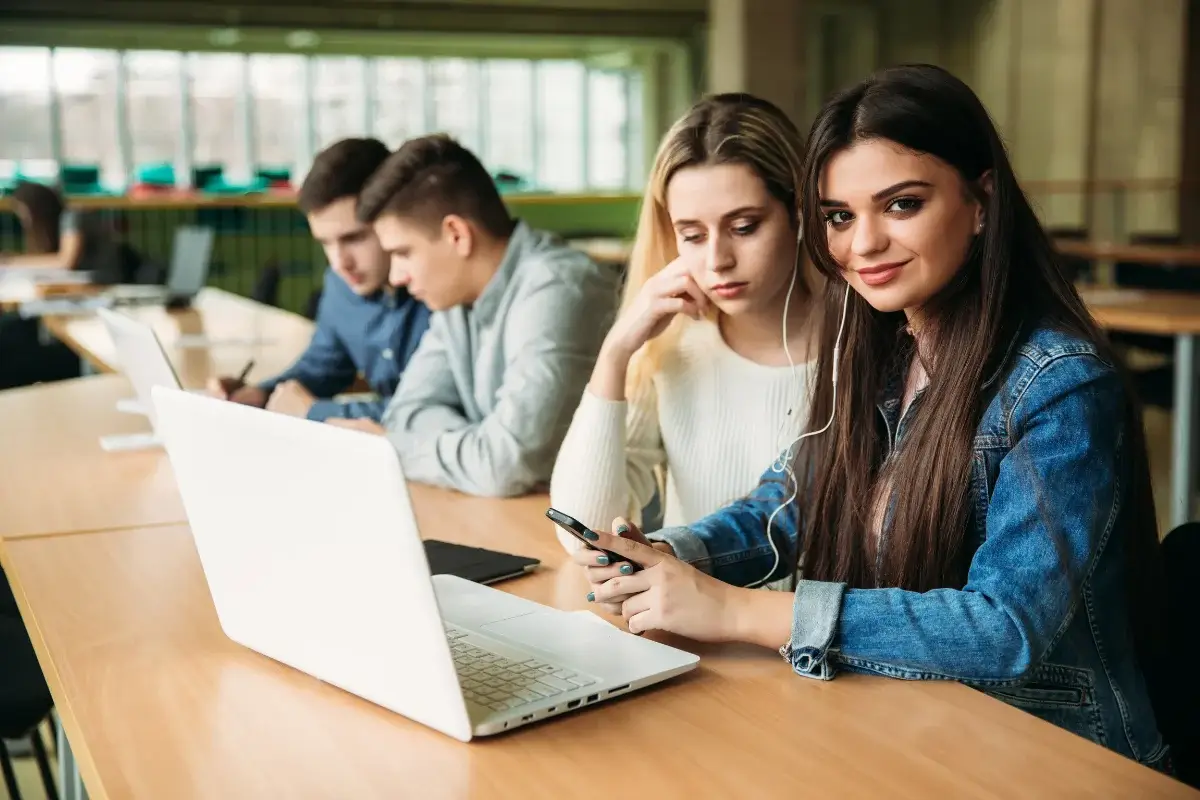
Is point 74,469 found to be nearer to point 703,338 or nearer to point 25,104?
point 703,338

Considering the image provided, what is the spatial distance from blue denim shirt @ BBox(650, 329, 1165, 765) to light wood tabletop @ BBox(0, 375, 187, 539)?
116cm

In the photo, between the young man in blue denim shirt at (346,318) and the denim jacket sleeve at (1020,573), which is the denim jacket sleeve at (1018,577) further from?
the young man in blue denim shirt at (346,318)

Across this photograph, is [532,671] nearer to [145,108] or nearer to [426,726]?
[426,726]

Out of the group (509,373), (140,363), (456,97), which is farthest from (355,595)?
(456,97)

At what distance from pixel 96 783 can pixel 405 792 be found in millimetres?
261

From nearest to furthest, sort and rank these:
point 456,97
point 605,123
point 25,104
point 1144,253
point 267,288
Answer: point 267,288 < point 1144,253 < point 25,104 < point 456,97 < point 605,123

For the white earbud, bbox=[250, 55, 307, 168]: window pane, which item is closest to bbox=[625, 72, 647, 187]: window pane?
bbox=[250, 55, 307, 168]: window pane

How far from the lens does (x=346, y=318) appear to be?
332 centimetres

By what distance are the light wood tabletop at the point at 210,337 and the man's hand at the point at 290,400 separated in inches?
23.8

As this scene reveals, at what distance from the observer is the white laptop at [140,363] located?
237cm

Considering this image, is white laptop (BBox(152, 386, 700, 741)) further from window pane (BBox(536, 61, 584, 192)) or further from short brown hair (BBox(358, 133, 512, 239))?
window pane (BBox(536, 61, 584, 192))

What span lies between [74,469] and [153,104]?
11.2m

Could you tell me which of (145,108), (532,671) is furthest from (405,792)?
(145,108)

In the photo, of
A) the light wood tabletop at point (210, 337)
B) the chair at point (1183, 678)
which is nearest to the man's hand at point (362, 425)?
the light wood tabletop at point (210, 337)
